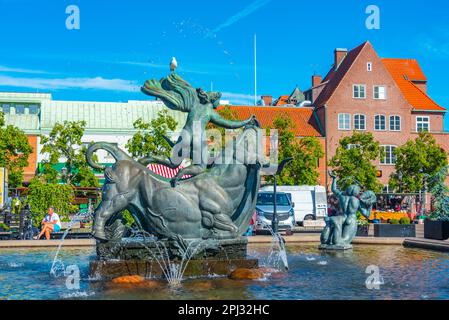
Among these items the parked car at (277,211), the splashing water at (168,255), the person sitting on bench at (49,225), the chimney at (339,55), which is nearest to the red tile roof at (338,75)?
the chimney at (339,55)

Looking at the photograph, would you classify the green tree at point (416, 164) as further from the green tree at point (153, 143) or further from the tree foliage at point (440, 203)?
the tree foliage at point (440, 203)

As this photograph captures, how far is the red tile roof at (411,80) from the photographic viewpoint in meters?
61.6

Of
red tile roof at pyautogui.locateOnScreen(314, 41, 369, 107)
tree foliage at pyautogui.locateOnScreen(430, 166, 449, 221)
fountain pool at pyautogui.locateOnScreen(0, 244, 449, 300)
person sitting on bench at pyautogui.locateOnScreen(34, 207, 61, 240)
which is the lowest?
fountain pool at pyautogui.locateOnScreen(0, 244, 449, 300)

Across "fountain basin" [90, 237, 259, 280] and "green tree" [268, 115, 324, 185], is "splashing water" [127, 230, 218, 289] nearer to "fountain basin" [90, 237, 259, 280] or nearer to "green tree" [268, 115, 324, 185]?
"fountain basin" [90, 237, 259, 280]

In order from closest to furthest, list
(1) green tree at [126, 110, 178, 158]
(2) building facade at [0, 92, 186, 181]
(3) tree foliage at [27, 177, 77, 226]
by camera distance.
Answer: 1. (3) tree foliage at [27, 177, 77, 226]
2. (1) green tree at [126, 110, 178, 158]
3. (2) building facade at [0, 92, 186, 181]

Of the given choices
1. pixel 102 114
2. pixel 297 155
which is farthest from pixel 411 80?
pixel 102 114

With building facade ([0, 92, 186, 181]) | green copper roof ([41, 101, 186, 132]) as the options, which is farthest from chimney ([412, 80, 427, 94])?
building facade ([0, 92, 186, 181])

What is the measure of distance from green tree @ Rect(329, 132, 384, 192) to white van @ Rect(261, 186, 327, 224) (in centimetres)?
892

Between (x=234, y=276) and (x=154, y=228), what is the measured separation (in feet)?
5.74

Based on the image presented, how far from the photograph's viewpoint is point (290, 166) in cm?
4716

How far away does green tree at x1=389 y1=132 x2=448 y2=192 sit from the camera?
50344 mm

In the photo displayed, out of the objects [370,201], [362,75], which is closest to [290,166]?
[362,75]

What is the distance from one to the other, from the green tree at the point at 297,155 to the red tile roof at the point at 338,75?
1005 centimetres
